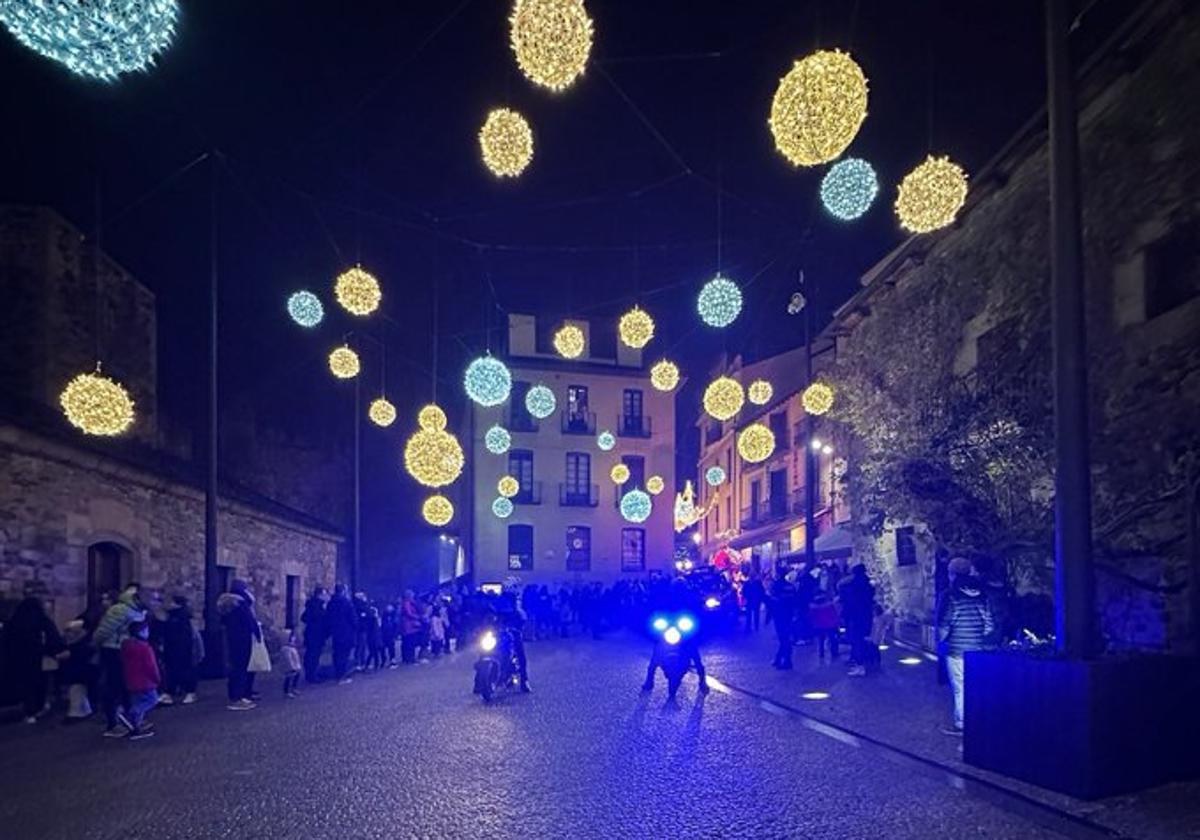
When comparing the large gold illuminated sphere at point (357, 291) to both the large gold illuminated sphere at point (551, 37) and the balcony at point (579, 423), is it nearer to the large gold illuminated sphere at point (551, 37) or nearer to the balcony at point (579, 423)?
the large gold illuminated sphere at point (551, 37)

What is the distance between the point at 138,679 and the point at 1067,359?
9.57m

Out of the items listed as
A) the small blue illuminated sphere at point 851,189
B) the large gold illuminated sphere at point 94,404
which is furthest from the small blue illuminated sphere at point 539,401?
the small blue illuminated sphere at point 851,189

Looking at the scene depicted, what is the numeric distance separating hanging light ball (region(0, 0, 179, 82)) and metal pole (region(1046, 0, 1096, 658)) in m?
6.36

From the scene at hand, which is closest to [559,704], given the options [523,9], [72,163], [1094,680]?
[1094,680]

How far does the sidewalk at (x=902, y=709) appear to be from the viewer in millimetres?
5078

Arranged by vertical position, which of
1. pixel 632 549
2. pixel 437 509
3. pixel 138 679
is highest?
pixel 437 509

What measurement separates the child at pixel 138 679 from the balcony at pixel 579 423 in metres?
27.7

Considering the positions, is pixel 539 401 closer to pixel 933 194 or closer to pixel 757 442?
pixel 757 442

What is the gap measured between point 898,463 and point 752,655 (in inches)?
272

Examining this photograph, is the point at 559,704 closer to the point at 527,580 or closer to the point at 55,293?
the point at 55,293

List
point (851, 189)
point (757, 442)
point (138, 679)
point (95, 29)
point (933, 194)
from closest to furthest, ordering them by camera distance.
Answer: point (95, 29), point (933, 194), point (851, 189), point (138, 679), point (757, 442)

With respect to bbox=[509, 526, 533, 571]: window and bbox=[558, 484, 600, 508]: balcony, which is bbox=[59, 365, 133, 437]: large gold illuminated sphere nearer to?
bbox=[509, 526, 533, 571]: window

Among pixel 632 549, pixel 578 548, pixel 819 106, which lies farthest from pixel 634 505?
pixel 819 106

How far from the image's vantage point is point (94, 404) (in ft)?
28.4
